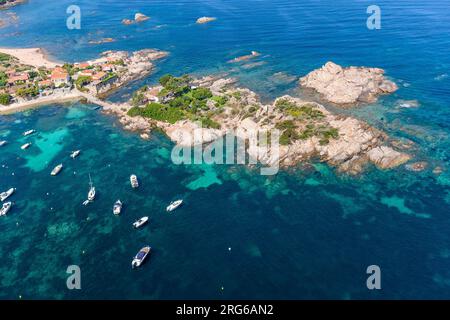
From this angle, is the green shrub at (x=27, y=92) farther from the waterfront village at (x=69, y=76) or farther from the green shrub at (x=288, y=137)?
the green shrub at (x=288, y=137)

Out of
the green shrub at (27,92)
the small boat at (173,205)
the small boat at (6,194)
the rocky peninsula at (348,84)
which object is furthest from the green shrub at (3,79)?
the rocky peninsula at (348,84)

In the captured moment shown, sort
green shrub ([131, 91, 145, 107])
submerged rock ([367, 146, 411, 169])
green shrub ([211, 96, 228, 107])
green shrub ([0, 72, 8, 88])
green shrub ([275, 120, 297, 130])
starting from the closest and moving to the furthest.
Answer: submerged rock ([367, 146, 411, 169]), green shrub ([275, 120, 297, 130]), green shrub ([211, 96, 228, 107]), green shrub ([131, 91, 145, 107]), green shrub ([0, 72, 8, 88])

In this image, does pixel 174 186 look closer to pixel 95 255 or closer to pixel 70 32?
pixel 95 255

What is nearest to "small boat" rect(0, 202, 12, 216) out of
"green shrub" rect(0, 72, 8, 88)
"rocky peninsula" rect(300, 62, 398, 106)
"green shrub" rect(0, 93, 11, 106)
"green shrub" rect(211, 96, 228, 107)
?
A: "green shrub" rect(0, 93, 11, 106)

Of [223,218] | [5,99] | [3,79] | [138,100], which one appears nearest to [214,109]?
[138,100]

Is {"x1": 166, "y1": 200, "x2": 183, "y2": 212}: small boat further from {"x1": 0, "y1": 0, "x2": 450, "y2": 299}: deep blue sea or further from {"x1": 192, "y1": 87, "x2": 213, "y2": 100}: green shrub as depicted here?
{"x1": 192, "y1": 87, "x2": 213, "y2": 100}: green shrub
